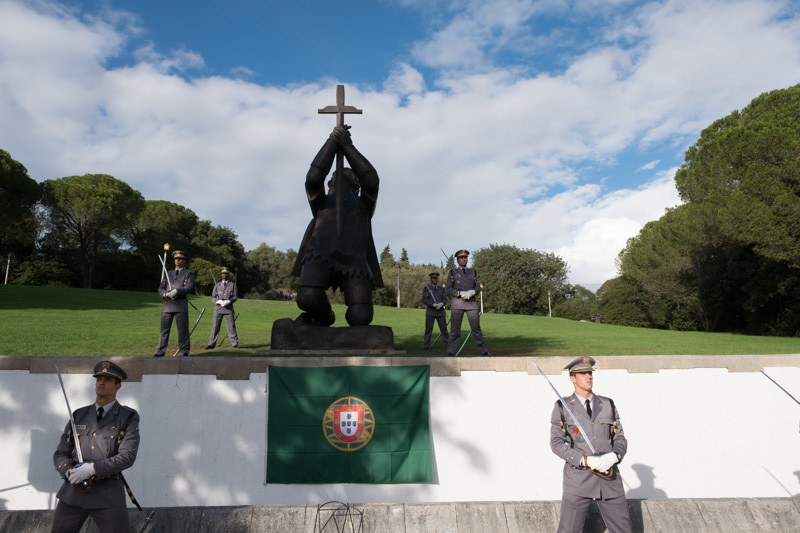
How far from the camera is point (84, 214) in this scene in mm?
37094

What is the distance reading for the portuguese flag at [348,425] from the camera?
5129 mm

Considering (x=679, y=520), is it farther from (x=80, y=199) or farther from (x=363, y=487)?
(x=80, y=199)

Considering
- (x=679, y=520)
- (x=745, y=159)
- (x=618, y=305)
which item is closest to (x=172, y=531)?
(x=679, y=520)

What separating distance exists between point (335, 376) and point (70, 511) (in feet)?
8.07

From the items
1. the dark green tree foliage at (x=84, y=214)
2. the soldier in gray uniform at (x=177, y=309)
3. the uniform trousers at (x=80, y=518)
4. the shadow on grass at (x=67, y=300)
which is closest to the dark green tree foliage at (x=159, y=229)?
the dark green tree foliage at (x=84, y=214)

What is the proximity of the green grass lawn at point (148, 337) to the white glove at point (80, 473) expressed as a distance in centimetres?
483

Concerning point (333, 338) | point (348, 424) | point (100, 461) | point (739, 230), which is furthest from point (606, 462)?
point (739, 230)

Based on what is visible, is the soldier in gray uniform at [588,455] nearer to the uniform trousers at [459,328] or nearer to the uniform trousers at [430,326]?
the uniform trousers at [459,328]

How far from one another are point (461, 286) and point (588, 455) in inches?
187

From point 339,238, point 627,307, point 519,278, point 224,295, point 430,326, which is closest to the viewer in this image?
point 339,238

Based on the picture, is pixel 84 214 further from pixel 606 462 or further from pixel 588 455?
pixel 606 462

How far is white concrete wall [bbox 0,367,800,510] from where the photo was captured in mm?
4984

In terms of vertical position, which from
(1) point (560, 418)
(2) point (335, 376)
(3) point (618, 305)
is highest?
(3) point (618, 305)

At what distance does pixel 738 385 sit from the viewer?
226 inches
